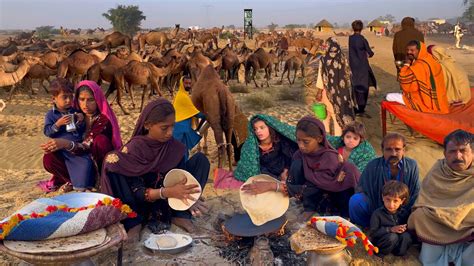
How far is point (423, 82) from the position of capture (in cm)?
684

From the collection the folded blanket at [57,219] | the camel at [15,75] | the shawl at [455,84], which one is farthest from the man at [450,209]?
the camel at [15,75]

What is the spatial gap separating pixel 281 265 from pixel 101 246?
4.31ft

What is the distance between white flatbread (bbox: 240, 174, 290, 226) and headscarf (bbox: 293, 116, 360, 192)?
1.30ft

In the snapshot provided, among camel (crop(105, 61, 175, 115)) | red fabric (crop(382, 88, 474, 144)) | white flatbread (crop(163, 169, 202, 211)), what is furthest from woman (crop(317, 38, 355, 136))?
camel (crop(105, 61, 175, 115))

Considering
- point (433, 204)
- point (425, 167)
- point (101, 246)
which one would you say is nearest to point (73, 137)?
point (101, 246)

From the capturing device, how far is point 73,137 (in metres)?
4.57

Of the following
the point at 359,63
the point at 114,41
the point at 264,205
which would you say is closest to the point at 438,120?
the point at 359,63

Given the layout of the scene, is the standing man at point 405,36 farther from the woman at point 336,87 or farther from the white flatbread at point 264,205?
the white flatbread at point 264,205

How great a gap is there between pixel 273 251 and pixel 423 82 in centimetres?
443

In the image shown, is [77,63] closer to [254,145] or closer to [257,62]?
[257,62]

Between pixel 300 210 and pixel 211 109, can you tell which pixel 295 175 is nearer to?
pixel 300 210

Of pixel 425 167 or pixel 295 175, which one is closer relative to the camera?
pixel 295 175

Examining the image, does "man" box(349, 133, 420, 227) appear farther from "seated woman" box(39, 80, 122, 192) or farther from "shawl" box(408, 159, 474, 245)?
"seated woman" box(39, 80, 122, 192)

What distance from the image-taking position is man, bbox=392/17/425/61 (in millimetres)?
9305
